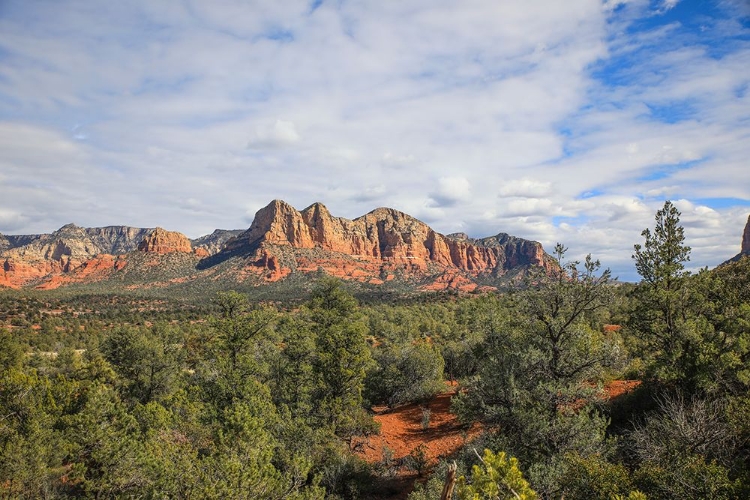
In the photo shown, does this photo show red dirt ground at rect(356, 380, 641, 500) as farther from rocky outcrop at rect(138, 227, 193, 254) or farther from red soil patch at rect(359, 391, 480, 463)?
rocky outcrop at rect(138, 227, 193, 254)

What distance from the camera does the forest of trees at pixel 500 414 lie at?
1125 centimetres

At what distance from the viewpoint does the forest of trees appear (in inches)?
443

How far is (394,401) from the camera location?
37.1 meters

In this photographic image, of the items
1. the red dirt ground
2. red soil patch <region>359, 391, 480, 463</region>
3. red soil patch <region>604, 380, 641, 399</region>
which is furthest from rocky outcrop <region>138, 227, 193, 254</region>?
red soil patch <region>604, 380, 641, 399</region>

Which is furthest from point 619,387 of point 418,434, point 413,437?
point 413,437

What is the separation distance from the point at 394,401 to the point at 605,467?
27498mm

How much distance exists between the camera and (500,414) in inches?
592

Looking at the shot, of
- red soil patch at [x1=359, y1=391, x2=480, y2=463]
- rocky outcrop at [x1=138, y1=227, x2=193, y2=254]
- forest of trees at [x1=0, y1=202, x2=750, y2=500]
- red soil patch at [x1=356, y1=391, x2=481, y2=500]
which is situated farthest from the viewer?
rocky outcrop at [x1=138, y1=227, x2=193, y2=254]

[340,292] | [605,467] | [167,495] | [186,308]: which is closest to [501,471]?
[605,467]

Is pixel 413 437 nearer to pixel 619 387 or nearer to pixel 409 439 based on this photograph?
pixel 409 439

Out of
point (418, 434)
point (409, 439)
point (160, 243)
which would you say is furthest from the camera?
point (160, 243)

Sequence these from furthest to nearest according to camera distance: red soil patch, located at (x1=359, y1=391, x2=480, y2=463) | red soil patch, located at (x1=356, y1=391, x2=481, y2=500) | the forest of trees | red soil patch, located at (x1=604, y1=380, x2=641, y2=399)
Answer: red soil patch, located at (x1=359, y1=391, x2=480, y2=463) → red soil patch, located at (x1=604, y1=380, x2=641, y2=399) → red soil patch, located at (x1=356, y1=391, x2=481, y2=500) → the forest of trees

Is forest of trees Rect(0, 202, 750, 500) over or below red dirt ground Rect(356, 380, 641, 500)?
over

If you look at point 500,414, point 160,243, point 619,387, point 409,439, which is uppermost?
point 160,243
